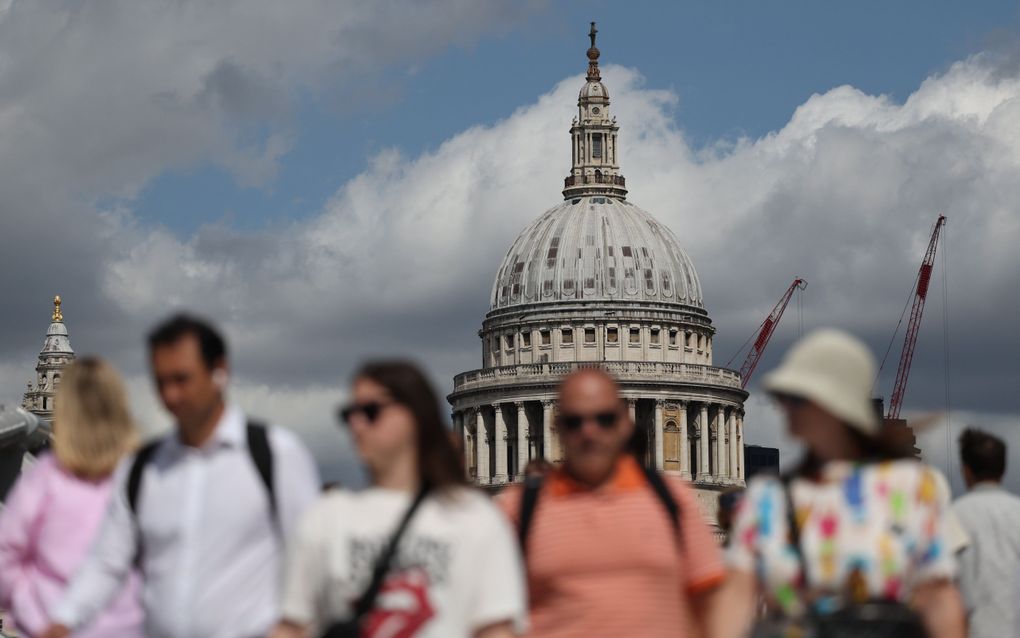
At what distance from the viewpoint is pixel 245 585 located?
12164 mm

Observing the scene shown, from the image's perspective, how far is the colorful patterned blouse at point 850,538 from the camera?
11.6 m

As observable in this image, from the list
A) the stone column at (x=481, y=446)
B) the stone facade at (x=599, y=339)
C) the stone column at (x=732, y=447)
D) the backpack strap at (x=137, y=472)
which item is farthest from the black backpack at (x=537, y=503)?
the stone column at (x=732, y=447)

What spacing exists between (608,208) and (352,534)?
137 metres

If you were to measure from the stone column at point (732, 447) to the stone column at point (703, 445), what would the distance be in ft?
5.77

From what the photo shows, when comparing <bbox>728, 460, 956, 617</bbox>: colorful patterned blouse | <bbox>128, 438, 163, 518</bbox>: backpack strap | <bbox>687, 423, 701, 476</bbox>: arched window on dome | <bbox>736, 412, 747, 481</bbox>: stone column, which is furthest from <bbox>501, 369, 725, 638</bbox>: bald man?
<bbox>736, 412, 747, 481</bbox>: stone column

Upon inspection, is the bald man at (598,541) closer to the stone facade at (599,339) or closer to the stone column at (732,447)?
the stone facade at (599,339)

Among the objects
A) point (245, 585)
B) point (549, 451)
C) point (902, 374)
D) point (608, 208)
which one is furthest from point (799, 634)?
point (902, 374)

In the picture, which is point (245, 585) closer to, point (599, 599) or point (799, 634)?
point (599, 599)

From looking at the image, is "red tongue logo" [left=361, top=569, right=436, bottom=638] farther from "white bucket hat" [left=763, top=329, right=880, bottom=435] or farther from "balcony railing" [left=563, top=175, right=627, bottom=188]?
"balcony railing" [left=563, top=175, right=627, bottom=188]

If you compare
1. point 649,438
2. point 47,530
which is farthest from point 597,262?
point 47,530

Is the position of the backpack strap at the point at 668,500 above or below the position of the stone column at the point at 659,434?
below

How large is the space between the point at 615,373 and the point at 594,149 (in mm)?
17804

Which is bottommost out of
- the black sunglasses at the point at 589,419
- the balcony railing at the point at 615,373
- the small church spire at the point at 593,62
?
the black sunglasses at the point at 589,419

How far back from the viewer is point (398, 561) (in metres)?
11.4
